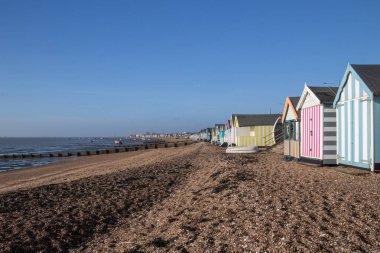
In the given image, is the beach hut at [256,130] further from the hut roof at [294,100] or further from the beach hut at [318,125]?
the beach hut at [318,125]

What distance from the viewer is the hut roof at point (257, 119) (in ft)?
121

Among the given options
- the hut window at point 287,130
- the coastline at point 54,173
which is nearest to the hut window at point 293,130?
the hut window at point 287,130

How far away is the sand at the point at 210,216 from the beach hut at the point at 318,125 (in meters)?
2.19

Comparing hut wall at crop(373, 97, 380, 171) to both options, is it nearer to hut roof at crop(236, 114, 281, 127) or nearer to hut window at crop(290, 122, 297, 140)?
hut window at crop(290, 122, 297, 140)

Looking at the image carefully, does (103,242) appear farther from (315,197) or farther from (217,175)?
(217,175)

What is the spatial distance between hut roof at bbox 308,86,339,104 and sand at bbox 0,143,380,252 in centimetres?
360

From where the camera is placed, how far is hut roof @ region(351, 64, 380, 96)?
1224cm

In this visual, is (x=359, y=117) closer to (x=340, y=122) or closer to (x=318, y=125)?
(x=340, y=122)

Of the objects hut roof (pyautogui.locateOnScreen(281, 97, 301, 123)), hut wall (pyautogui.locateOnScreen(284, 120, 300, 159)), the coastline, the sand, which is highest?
hut roof (pyautogui.locateOnScreen(281, 97, 301, 123))

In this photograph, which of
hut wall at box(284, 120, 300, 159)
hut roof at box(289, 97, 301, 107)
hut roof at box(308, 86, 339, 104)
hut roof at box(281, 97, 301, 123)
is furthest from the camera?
hut roof at box(289, 97, 301, 107)

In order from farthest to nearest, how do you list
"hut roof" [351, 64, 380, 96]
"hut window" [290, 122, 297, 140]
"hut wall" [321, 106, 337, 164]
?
"hut window" [290, 122, 297, 140] → "hut wall" [321, 106, 337, 164] → "hut roof" [351, 64, 380, 96]

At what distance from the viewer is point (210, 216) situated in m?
7.90

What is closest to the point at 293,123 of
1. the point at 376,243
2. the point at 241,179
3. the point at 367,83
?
the point at 367,83

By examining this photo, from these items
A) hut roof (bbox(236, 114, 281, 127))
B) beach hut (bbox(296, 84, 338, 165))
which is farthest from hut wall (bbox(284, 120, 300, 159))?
hut roof (bbox(236, 114, 281, 127))
